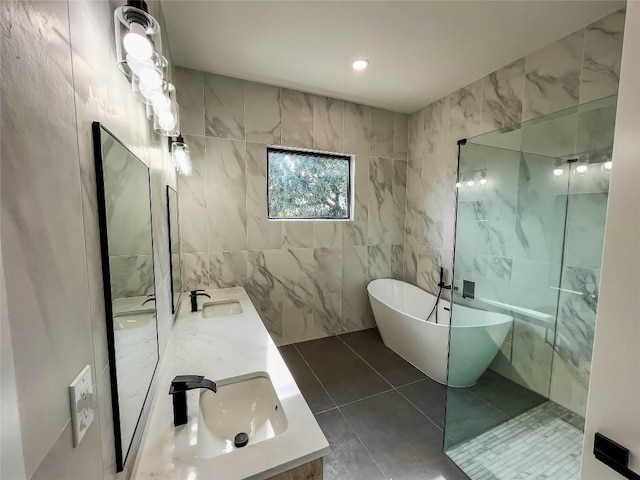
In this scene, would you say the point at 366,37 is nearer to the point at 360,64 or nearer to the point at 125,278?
the point at 360,64

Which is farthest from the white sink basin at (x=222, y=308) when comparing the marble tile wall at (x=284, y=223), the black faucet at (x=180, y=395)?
the black faucet at (x=180, y=395)

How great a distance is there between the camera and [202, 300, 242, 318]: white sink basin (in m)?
2.32

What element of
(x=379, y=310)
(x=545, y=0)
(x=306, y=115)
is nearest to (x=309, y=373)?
(x=379, y=310)

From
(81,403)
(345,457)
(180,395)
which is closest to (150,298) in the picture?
(180,395)

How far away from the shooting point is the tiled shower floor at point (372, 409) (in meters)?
1.66

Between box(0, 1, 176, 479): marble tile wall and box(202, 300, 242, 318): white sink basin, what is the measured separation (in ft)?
5.44

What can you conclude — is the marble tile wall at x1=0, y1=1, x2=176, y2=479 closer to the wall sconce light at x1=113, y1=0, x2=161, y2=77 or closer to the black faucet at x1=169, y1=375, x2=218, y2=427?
the wall sconce light at x1=113, y1=0, x2=161, y2=77

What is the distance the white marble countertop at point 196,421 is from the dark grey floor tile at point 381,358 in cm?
153

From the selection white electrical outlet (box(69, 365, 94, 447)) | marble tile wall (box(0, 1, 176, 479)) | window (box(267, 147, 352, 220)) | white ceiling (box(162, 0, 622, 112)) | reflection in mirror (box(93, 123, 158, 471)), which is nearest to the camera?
marble tile wall (box(0, 1, 176, 479))

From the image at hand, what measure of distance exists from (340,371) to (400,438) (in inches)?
33.8

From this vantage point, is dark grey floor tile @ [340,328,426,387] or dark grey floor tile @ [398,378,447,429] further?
dark grey floor tile @ [340,328,426,387]

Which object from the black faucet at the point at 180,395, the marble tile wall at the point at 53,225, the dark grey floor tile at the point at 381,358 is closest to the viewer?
the marble tile wall at the point at 53,225

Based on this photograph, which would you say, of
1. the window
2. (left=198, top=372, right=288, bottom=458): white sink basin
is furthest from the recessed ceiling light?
(left=198, top=372, right=288, bottom=458): white sink basin

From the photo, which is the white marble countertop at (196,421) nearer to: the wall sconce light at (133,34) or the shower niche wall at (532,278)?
the wall sconce light at (133,34)
